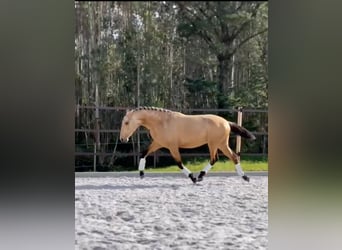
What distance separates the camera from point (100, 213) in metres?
2.74

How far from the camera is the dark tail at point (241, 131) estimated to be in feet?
11.9

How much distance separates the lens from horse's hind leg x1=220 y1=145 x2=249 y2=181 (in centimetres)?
368

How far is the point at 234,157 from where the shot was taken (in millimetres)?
3725

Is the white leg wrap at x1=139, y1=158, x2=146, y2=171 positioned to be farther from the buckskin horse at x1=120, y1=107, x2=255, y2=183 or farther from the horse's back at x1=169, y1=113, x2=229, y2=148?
the horse's back at x1=169, y1=113, x2=229, y2=148

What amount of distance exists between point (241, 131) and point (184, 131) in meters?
0.49

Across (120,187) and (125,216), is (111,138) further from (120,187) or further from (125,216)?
(125,216)

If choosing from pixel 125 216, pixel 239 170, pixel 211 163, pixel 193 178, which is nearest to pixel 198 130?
pixel 211 163

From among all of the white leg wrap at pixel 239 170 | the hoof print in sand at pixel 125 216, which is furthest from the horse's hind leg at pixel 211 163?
the hoof print in sand at pixel 125 216

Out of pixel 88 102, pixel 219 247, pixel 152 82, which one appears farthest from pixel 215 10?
pixel 219 247

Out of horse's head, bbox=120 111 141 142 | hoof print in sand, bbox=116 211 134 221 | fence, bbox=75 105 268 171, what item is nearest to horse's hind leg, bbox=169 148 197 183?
fence, bbox=75 105 268 171
